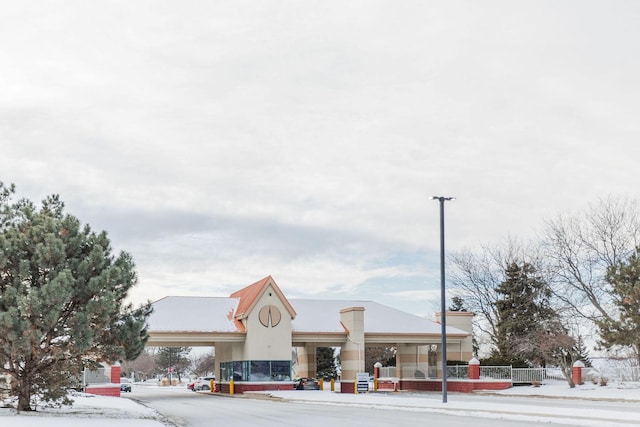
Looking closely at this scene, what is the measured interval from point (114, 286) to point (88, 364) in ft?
9.89

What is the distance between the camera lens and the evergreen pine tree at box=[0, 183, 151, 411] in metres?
22.7

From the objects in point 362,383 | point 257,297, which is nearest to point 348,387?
point 362,383

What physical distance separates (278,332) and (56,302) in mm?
34082

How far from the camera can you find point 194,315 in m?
57.0

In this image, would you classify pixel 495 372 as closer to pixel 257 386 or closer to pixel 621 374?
pixel 621 374

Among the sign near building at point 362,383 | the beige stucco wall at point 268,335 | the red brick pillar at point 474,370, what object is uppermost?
the beige stucco wall at point 268,335

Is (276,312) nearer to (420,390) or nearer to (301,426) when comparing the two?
(420,390)

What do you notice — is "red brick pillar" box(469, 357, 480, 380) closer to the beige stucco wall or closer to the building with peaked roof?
the building with peaked roof

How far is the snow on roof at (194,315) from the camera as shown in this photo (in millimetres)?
54344

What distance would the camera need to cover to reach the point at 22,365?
2538 cm

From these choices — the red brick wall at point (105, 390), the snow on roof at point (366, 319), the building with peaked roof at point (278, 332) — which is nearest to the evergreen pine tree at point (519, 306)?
the building with peaked roof at point (278, 332)

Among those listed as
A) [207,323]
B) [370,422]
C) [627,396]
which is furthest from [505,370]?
[370,422]

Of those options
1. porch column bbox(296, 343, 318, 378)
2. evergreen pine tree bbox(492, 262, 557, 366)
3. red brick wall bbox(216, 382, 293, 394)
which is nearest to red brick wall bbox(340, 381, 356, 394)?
red brick wall bbox(216, 382, 293, 394)

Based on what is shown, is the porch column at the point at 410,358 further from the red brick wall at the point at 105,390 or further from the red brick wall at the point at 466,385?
the red brick wall at the point at 105,390
